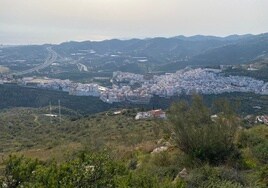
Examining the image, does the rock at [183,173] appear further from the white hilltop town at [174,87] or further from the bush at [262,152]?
the white hilltop town at [174,87]

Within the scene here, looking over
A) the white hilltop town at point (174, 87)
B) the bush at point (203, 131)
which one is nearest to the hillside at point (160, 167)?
the bush at point (203, 131)

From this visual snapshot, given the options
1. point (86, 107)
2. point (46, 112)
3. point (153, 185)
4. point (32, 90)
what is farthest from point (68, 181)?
point (32, 90)

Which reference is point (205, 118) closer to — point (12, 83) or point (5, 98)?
point (5, 98)

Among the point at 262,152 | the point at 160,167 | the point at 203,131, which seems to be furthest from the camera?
the point at 203,131

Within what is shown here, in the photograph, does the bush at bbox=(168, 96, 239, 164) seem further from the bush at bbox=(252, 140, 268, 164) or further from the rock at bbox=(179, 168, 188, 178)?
the rock at bbox=(179, 168, 188, 178)

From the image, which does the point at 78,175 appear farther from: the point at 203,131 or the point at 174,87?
the point at 174,87

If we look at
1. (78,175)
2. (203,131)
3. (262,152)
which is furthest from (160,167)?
(78,175)

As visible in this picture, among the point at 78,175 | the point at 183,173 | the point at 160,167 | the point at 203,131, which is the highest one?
the point at 78,175

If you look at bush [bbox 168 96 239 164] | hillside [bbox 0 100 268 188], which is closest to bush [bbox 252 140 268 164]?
hillside [bbox 0 100 268 188]
